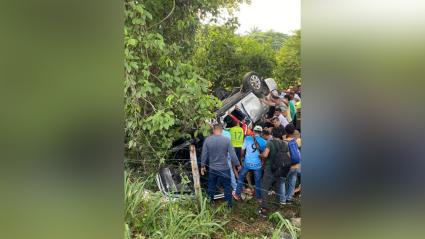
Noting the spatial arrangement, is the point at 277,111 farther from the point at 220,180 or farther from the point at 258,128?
the point at 220,180

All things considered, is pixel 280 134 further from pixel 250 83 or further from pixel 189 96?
pixel 189 96

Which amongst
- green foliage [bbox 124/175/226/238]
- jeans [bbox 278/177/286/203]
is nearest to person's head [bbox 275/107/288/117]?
jeans [bbox 278/177/286/203]

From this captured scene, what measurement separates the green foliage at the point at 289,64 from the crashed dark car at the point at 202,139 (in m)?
0.17

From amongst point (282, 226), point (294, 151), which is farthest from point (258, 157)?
point (282, 226)

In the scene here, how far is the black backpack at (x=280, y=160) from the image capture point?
4.04 m

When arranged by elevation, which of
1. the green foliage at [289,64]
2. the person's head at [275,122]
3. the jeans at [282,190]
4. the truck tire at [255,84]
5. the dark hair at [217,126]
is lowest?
the jeans at [282,190]

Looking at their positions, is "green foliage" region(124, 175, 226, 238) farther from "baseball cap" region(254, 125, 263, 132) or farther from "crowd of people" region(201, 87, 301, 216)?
"baseball cap" region(254, 125, 263, 132)

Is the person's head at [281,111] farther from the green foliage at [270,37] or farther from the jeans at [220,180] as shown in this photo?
the jeans at [220,180]

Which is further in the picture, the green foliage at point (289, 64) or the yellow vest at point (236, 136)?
the yellow vest at point (236, 136)

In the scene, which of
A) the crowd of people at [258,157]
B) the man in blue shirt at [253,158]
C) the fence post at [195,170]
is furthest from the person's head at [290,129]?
the fence post at [195,170]

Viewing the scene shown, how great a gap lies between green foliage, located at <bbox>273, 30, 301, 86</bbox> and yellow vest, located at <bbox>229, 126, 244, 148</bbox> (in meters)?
0.67
